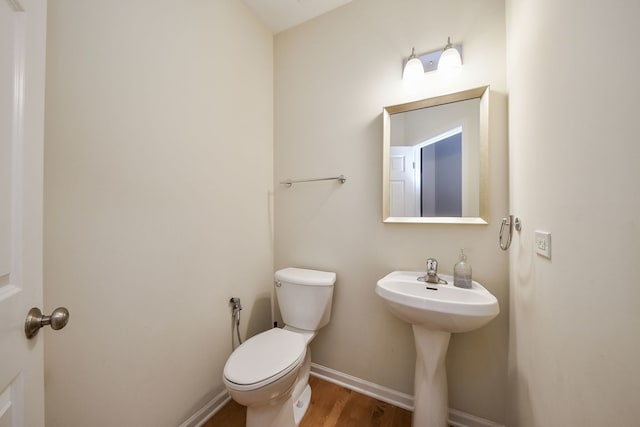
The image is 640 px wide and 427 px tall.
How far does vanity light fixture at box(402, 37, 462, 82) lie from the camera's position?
48.1 inches

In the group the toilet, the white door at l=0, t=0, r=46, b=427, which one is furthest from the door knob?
the toilet

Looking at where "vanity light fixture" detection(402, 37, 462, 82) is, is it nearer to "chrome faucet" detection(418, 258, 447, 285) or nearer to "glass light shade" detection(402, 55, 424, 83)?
"glass light shade" detection(402, 55, 424, 83)

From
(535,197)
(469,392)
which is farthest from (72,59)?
(469,392)

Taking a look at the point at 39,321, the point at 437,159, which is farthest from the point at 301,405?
the point at 437,159

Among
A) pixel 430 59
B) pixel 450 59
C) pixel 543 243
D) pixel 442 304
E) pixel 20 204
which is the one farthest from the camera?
pixel 430 59

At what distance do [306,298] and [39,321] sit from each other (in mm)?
1125

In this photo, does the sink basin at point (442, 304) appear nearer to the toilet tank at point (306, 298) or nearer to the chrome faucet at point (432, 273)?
the chrome faucet at point (432, 273)

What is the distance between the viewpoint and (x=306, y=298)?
1466mm

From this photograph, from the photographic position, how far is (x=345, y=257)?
5.17 ft

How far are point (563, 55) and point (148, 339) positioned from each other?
185cm

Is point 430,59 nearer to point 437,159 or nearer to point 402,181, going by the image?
point 437,159

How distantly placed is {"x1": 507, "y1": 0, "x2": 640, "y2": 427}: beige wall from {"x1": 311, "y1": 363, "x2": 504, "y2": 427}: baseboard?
42cm

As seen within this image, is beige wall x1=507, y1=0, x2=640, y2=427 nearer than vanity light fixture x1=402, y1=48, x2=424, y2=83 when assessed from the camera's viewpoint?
Yes

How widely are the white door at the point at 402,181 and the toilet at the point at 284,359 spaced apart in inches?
24.2
